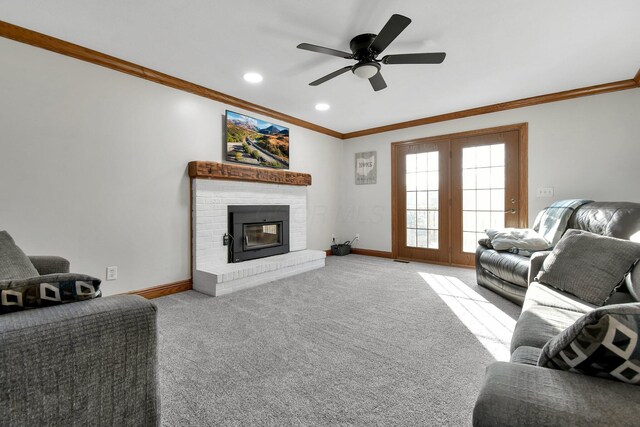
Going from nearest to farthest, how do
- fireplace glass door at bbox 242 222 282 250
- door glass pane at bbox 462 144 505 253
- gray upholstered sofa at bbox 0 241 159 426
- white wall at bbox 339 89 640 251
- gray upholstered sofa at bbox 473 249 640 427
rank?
gray upholstered sofa at bbox 473 249 640 427, gray upholstered sofa at bbox 0 241 159 426, white wall at bbox 339 89 640 251, fireplace glass door at bbox 242 222 282 250, door glass pane at bbox 462 144 505 253

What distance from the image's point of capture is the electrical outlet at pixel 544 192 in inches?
150

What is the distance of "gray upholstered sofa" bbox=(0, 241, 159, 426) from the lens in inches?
28.4

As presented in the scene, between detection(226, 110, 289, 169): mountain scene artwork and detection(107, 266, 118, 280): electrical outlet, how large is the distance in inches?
70.0

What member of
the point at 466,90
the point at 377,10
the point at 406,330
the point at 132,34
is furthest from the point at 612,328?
the point at 466,90

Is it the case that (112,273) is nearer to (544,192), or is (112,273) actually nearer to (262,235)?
(262,235)

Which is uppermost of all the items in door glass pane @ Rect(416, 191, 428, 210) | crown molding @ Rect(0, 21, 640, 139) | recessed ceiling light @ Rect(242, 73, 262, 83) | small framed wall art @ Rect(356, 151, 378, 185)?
recessed ceiling light @ Rect(242, 73, 262, 83)

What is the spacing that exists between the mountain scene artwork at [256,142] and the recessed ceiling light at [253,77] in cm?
67

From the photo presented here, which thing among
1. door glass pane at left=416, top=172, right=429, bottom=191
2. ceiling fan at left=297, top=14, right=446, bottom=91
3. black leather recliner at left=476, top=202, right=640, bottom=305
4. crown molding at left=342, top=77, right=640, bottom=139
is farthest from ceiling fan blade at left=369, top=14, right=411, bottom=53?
door glass pane at left=416, top=172, right=429, bottom=191

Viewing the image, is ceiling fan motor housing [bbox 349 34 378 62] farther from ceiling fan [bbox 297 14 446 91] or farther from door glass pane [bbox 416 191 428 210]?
door glass pane [bbox 416 191 428 210]

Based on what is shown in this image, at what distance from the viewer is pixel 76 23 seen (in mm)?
2283

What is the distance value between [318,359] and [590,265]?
1750mm

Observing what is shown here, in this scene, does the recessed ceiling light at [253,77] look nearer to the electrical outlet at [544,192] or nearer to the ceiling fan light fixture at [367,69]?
the ceiling fan light fixture at [367,69]

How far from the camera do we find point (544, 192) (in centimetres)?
384

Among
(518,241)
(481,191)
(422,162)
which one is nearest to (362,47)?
(518,241)
